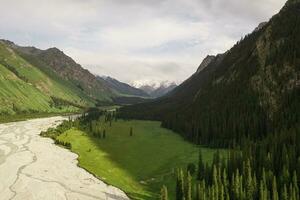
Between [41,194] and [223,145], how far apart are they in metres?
88.1

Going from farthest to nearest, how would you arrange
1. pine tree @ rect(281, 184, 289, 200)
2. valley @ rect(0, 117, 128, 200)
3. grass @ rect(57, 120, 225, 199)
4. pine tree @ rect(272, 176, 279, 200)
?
grass @ rect(57, 120, 225, 199)
valley @ rect(0, 117, 128, 200)
pine tree @ rect(281, 184, 289, 200)
pine tree @ rect(272, 176, 279, 200)

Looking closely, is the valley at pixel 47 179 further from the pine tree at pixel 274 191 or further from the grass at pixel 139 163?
the pine tree at pixel 274 191

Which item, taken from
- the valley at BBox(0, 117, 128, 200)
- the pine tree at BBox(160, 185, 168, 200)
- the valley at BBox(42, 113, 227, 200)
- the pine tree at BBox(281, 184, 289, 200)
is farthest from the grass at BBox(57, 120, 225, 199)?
the pine tree at BBox(281, 184, 289, 200)

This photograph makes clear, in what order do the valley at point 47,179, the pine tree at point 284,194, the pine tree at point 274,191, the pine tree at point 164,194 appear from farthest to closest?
the valley at point 47,179
the pine tree at point 164,194
the pine tree at point 284,194
the pine tree at point 274,191

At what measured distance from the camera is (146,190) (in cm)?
13088

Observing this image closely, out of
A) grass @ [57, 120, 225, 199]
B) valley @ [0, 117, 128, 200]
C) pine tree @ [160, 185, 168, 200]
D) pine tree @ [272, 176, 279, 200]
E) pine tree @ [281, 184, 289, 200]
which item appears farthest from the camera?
grass @ [57, 120, 225, 199]

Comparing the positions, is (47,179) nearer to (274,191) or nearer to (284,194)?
(274,191)

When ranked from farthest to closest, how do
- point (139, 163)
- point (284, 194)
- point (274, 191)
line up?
point (139, 163) < point (274, 191) < point (284, 194)

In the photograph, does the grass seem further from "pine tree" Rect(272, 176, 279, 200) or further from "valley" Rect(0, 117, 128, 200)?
"pine tree" Rect(272, 176, 279, 200)

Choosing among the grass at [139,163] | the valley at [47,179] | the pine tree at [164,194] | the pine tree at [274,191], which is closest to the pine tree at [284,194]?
the pine tree at [274,191]

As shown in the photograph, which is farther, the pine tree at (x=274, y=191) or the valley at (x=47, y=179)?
the valley at (x=47, y=179)

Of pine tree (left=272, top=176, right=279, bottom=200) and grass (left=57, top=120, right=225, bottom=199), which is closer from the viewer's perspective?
pine tree (left=272, top=176, right=279, bottom=200)

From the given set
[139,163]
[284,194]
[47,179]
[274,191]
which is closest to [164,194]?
[274,191]

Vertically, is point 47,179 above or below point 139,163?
below
